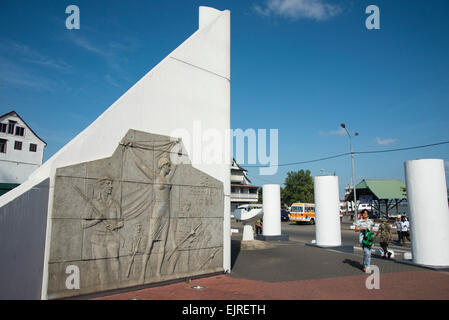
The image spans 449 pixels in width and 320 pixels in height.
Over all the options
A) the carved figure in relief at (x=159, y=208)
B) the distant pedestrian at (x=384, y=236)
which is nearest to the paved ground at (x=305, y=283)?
the distant pedestrian at (x=384, y=236)

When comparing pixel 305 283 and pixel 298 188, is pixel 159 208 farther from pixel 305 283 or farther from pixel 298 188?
pixel 298 188

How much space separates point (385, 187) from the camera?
35.2 metres

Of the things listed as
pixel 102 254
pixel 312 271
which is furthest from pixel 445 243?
pixel 102 254

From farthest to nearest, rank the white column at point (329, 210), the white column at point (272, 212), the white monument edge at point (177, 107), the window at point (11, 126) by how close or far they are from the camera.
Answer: the window at point (11, 126), the white column at point (272, 212), the white column at point (329, 210), the white monument edge at point (177, 107)

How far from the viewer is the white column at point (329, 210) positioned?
49.1 ft

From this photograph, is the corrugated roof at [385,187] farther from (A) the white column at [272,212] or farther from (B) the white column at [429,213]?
(B) the white column at [429,213]

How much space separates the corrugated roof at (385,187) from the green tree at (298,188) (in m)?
30.7

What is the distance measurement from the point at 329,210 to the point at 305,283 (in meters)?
7.67

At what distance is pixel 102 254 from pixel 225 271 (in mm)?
4172

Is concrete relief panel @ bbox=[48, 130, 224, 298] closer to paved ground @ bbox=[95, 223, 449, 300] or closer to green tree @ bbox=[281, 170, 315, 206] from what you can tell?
paved ground @ bbox=[95, 223, 449, 300]

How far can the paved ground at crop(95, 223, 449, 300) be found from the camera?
6883mm

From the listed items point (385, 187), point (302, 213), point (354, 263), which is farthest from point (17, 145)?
point (385, 187)
